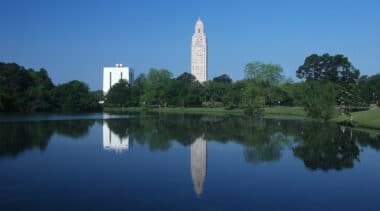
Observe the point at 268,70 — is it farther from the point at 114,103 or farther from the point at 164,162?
the point at 164,162

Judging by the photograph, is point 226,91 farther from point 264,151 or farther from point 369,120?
point 264,151

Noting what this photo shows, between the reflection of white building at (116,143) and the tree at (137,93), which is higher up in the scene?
the tree at (137,93)

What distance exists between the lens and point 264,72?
80.4 m

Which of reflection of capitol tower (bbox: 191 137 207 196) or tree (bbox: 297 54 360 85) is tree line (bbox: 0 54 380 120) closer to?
tree (bbox: 297 54 360 85)

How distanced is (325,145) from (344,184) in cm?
1080

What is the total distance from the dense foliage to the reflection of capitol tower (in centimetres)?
5498

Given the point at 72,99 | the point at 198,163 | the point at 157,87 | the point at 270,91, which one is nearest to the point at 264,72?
the point at 270,91

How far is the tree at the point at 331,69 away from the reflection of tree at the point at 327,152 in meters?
55.5

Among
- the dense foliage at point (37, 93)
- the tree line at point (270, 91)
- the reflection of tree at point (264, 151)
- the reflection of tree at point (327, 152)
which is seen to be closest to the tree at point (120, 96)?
the tree line at point (270, 91)

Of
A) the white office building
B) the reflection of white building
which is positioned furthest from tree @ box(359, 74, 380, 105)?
the white office building

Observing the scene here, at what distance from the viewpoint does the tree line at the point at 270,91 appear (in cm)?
5206

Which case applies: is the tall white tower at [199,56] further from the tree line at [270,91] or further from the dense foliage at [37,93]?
the dense foliage at [37,93]

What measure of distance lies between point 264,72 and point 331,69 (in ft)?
45.0

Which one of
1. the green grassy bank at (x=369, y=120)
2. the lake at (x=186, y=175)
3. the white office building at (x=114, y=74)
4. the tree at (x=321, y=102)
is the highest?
the white office building at (x=114, y=74)
